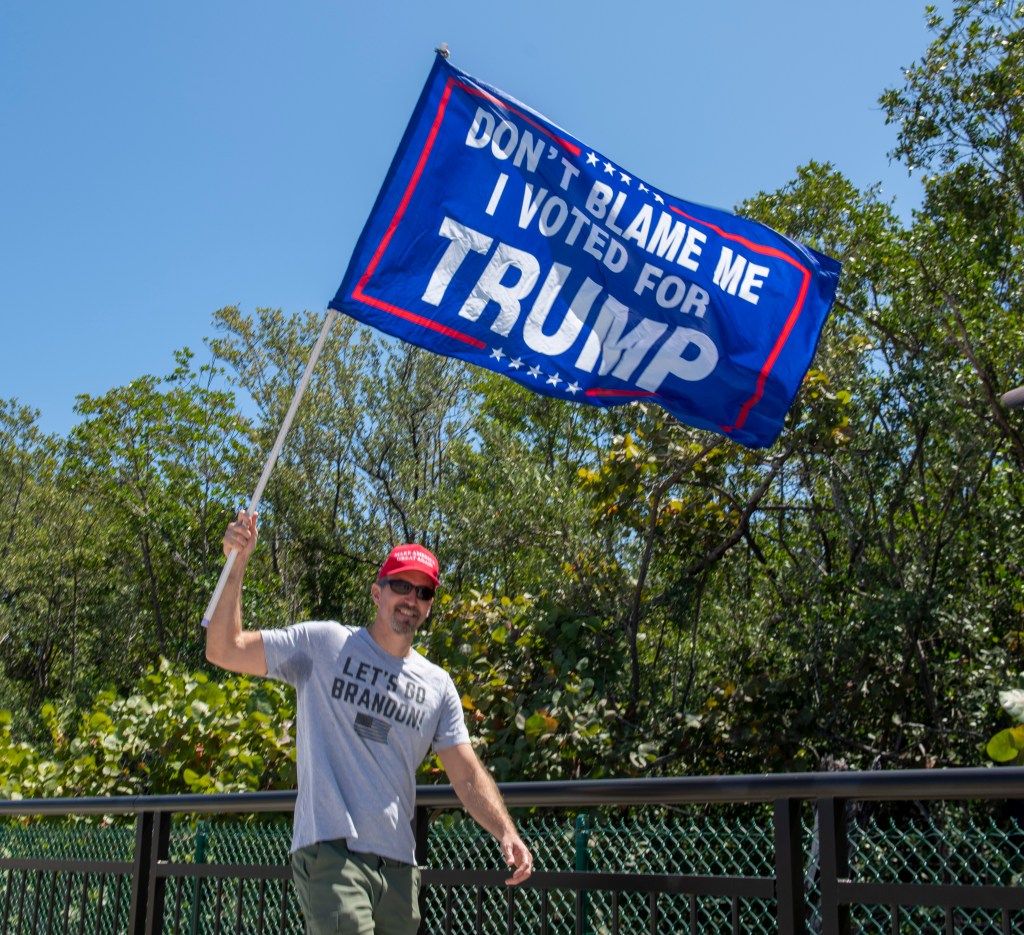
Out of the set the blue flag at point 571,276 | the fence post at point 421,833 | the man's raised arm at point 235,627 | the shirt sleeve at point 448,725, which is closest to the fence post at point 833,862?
Result: the shirt sleeve at point 448,725

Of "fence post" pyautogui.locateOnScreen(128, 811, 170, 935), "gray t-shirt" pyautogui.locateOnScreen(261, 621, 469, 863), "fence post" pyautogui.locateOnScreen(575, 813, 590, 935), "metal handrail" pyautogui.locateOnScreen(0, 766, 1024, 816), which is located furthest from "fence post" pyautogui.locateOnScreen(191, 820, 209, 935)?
"fence post" pyautogui.locateOnScreen(575, 813, 590, 935)

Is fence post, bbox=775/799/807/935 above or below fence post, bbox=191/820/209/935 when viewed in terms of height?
above

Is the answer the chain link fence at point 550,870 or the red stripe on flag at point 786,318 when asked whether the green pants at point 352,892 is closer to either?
the chain link fence at point 550,870

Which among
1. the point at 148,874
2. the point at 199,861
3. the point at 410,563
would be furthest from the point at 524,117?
the point at 148,874

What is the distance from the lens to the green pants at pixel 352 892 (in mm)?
3396

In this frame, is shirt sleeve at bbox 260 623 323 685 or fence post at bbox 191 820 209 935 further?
fence post at bbox 191 820 209 935

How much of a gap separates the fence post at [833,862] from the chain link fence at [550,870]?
0.32 ft

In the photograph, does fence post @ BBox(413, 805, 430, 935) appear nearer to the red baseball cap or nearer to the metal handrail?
the metal handrail

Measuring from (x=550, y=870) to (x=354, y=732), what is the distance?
0.88 metres

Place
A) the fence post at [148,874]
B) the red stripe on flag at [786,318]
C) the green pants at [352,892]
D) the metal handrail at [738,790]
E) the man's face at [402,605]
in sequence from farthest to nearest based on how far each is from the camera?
the red stripe on flag at [786,318]
the fence post at [148,874]
the man's face at [402,605]
the green pants at [352,892]
the metal handrail at [738,790]

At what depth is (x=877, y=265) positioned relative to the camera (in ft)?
44.0

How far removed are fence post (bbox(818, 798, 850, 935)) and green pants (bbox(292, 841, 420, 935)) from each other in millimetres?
1303

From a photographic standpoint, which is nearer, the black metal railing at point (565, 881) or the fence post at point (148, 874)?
the black metal railing at point (565, 881)

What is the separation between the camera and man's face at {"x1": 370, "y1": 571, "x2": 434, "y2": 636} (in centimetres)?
379
